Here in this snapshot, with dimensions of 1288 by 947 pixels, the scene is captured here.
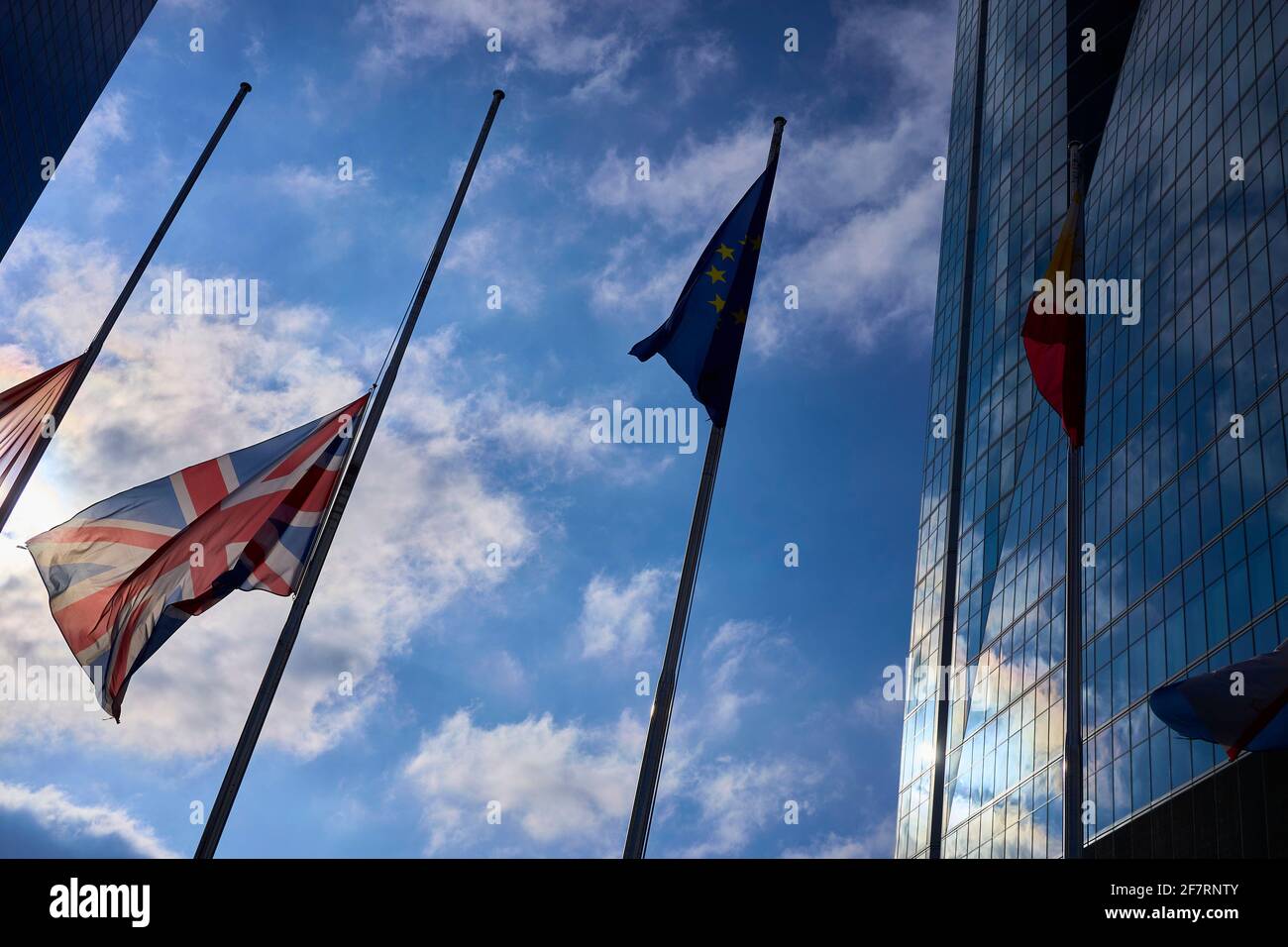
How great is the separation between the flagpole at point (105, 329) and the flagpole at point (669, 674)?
11825 millimetres

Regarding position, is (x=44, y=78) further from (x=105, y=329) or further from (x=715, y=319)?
(x=715, y=319)

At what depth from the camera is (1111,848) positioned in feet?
152

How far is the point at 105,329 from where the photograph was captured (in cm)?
2273

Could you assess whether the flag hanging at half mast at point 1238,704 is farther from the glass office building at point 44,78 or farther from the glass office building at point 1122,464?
the glass office building at point 44,78

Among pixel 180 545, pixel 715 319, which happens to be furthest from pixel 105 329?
pixel 715 319

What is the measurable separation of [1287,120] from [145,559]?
160ft

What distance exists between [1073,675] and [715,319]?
23.2 ft

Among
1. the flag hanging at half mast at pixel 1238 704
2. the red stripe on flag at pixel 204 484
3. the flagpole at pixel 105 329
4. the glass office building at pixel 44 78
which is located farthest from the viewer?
the glass office building at pixel 44 78

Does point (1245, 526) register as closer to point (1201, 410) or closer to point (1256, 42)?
point (1201, 410)

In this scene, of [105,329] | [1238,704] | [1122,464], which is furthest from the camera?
[1122,464]

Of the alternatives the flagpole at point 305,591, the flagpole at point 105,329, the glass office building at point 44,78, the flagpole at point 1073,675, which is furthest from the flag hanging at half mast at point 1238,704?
the glass office building at point 44,78

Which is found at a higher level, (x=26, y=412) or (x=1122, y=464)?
(x=1122, y=464)

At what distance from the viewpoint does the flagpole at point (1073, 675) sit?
526 inches
